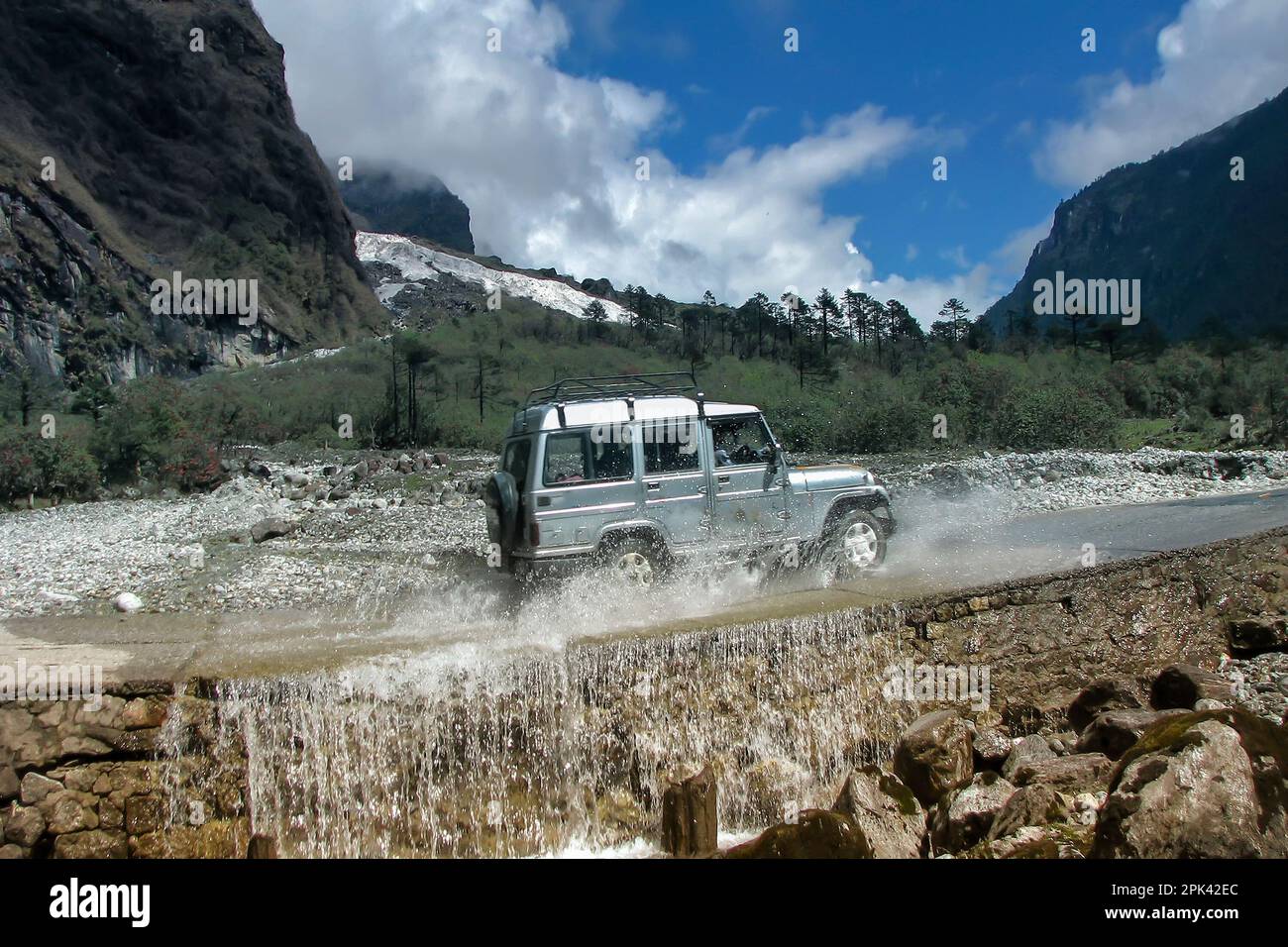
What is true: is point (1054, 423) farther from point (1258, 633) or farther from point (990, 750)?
point (990, 750)

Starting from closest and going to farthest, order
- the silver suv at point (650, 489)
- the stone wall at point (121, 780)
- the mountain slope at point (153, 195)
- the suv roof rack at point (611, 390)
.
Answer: the stone wall at point (121, 780) < the silver suv at point (650, 489) < the suv roof rack at point (611, 390) < the mountain slope at point (153, 195)

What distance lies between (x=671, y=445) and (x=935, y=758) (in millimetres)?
4094

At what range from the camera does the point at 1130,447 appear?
31953mm

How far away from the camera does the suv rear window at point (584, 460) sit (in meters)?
9.04

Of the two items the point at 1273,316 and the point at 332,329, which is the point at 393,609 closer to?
the point at 332,329

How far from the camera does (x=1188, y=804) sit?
5008 millimetres

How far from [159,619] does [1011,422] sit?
30.7 meters

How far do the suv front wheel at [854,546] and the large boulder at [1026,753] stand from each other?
2994 millimetres

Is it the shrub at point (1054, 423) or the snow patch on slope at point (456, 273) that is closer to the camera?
the shrub at point (1054, 423)

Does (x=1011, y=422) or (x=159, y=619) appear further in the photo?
(x=1011, y=422)

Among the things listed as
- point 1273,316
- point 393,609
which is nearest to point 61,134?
point 393,609

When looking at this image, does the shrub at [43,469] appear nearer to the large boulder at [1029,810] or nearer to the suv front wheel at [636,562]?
the suv front wheel at [636,562]

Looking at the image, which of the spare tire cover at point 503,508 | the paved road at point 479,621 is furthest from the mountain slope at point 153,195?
the spare tire cover at point 503,508
